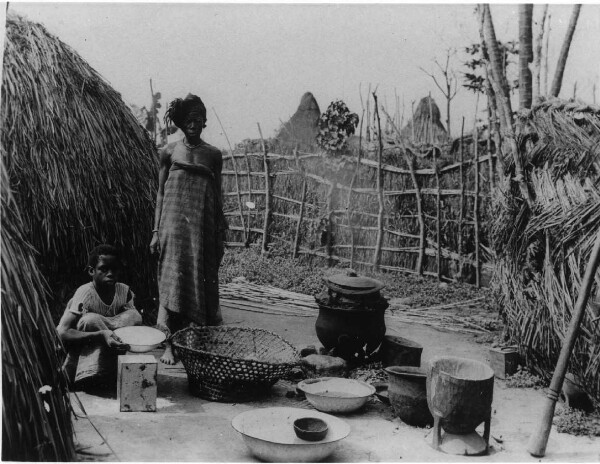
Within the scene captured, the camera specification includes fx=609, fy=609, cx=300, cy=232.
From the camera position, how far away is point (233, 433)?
3.47 m

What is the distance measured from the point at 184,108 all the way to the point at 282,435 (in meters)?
2.65

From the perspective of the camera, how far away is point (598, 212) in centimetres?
384

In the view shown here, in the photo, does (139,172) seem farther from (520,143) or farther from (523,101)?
(523,101)

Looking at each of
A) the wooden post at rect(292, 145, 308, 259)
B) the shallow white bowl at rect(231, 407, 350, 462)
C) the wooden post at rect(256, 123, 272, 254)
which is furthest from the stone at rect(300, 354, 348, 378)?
the wooden post at rect(256, 123, 272, 254)

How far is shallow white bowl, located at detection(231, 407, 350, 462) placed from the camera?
304cm

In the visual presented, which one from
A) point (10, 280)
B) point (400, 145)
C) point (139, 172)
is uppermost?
point (400, 145)

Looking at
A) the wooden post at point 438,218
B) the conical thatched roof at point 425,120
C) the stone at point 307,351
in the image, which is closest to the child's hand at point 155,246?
the stone at point 307,351

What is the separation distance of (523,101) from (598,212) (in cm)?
274

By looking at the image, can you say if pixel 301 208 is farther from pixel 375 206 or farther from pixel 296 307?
pixel 296 307

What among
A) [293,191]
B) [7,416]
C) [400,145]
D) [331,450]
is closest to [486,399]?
[331,450]

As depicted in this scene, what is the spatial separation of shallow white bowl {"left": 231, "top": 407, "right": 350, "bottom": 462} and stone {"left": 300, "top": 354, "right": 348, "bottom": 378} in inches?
39.4

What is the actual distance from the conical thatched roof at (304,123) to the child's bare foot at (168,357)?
1056 centimetres

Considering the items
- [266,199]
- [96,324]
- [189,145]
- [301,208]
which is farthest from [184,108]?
[266,199]

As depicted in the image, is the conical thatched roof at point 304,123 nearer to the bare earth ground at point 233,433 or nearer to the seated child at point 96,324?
the seated child at point 96,324
